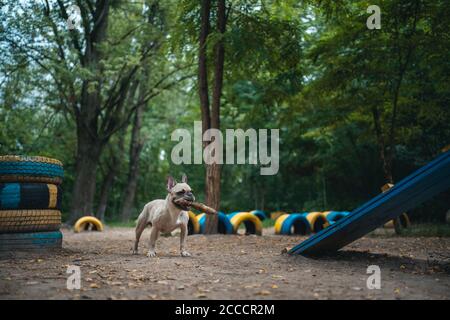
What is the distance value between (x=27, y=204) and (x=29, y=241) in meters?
0.64

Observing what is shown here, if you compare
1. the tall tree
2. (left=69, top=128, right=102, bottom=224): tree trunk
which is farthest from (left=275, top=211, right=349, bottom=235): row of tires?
(left=69, top=128, right=102, bottom=224): tree trunk

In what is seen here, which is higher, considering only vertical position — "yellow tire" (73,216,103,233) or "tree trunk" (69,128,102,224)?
"tree trunk" (69,128,102,224)

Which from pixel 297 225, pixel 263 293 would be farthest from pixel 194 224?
pixel 263 293

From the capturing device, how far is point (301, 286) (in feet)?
15.2

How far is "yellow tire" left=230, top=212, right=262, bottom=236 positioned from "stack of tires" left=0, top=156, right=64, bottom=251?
635 cm

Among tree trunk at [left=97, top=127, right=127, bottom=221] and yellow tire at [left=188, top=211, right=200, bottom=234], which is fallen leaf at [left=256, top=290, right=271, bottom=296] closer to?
yellow tire at [left=188, top=211, right=200, bottom=234]

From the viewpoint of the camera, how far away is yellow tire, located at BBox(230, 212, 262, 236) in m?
13.4

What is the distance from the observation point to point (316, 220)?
50.5 ft

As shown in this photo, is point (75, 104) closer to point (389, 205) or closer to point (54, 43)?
point (54, 43)

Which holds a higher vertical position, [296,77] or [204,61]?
[204,61]

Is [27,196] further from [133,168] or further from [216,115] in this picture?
[133,168]

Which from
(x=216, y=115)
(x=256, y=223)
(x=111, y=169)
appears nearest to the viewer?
(x=216, y=115)

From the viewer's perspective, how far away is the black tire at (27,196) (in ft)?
24.5
